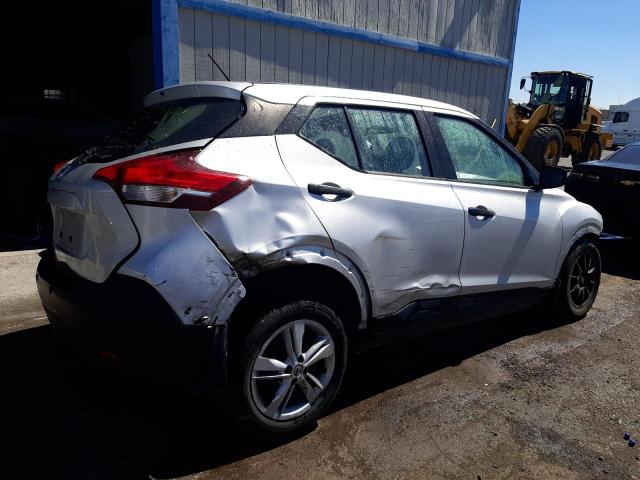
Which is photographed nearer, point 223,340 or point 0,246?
point 223,340

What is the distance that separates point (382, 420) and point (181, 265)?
1.42 meters

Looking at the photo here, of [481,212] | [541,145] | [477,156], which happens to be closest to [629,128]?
[541,145]

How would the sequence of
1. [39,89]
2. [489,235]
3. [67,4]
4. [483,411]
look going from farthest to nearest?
[39,89] → [67,4] → [489,235] → [483,411]

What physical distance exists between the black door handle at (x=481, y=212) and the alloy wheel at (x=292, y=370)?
1.23 metres

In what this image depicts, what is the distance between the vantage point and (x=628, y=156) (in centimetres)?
669

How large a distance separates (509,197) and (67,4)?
9556 millimetres

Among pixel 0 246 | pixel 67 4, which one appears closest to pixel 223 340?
pixel 0 246

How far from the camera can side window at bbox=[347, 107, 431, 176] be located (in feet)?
9.23

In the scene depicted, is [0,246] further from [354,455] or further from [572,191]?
[572,191]

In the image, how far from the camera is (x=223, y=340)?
7.23ft

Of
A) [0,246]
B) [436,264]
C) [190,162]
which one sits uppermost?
[190,162]

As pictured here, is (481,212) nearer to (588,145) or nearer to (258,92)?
(258,92)

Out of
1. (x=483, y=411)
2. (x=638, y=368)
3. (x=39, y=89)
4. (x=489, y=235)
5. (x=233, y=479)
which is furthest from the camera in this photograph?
(x=39, y=89)

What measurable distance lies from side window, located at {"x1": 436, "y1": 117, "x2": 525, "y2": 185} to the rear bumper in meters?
1.91
